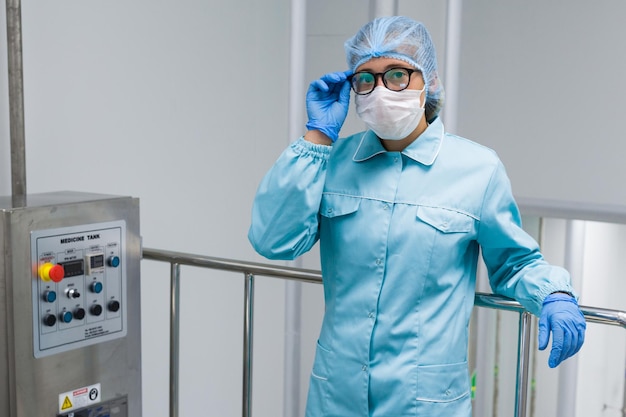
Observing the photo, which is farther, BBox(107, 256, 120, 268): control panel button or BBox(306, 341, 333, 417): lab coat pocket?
BBox(107, 256, 120, 268): control panel button

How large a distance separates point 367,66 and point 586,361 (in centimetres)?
269

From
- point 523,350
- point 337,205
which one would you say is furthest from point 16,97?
point 523,350

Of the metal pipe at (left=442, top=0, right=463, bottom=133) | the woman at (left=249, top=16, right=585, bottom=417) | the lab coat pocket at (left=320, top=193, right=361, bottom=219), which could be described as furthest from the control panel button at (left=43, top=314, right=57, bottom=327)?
the metal pipe at (left=442, top=0, right=463, bottom=133)

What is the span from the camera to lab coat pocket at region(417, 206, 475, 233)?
4.86 feet

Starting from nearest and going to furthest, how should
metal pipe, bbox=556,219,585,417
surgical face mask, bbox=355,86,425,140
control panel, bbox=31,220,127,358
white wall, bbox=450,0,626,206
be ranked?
1. surgical face mask, bbox=355,86,425,140
2. control panel, bbox=31,220,127,358
3. white wall, bbox=450,0,626,206
4. metal pipe, bbox=556,219,585,417

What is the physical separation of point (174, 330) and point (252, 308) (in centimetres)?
25

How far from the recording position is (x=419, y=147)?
1.55 meters

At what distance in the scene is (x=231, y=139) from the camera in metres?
3.00

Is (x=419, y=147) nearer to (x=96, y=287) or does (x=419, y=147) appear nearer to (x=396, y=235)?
(x=396, y=235)

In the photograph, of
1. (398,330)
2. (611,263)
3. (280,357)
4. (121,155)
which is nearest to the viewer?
(398,330)

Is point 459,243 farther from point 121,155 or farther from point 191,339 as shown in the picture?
point 191,339

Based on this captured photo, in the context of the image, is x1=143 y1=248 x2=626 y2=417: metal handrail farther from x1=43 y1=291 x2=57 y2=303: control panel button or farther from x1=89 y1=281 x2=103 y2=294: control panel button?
x1=43 y1=291 x2=57 y2=303: control panel button

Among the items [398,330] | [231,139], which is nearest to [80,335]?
[398,330]

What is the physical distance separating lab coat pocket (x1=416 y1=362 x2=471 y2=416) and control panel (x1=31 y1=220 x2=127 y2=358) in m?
0.81
